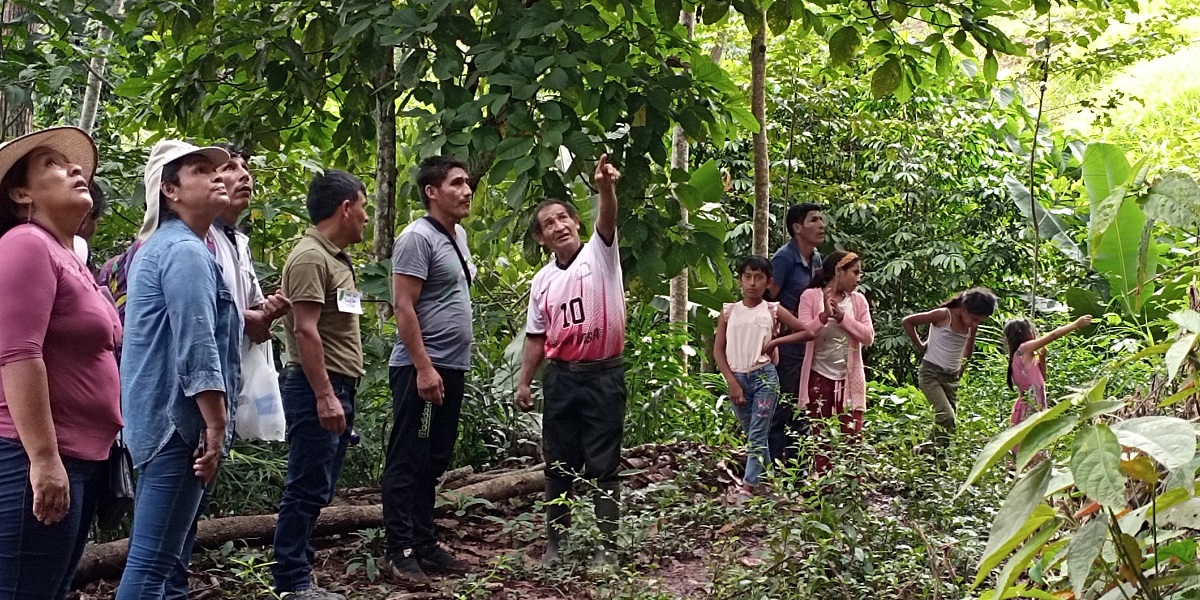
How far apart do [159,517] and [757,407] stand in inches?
153

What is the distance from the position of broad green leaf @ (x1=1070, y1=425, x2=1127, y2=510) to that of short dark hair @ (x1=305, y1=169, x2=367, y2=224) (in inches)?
135

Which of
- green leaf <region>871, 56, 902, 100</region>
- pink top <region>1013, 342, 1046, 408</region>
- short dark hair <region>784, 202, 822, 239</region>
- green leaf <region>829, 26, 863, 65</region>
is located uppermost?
green leaf <region>829, 26, 863, 65</region>

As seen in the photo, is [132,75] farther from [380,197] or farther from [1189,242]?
[1189,242]

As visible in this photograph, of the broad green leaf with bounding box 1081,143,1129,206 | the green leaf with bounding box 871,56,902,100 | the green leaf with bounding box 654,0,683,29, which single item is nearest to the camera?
the green leaf with bounding box 654,0,683,29

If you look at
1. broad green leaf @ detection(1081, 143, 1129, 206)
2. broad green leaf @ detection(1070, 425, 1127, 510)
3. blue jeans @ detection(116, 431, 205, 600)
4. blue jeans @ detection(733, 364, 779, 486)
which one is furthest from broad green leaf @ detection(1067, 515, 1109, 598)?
broad green leaf @ detection(1081, 143, 1129, 206)

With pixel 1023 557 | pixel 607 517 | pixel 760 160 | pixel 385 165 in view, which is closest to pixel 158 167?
pixel 607 517

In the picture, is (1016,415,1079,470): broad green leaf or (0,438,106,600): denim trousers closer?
(1016,415,1079,470): broad green leaf

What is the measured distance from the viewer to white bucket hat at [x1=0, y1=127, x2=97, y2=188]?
9.51 ft

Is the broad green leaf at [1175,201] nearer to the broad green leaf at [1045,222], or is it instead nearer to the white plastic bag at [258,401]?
the white plastic bag at [258,401]

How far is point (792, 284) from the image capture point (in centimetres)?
686

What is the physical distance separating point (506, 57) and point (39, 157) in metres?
2.47

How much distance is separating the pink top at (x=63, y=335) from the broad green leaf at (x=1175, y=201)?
7.92 ft

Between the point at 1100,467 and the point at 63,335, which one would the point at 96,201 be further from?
the point at 1100,467

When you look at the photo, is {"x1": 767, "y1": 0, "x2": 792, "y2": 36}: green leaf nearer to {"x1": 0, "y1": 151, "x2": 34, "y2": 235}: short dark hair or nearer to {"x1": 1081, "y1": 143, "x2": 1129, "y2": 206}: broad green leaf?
{"x1": 0, "y1": 151, "x2": 34, "y2": 235}: short dark hair
